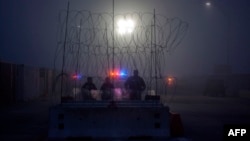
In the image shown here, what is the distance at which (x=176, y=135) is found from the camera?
52.5 feet

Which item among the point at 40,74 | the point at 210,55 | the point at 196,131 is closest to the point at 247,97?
the point at 40,74

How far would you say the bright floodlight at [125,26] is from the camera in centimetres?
1555

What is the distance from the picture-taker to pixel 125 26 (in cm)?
1574

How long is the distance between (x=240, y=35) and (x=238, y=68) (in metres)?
6.56

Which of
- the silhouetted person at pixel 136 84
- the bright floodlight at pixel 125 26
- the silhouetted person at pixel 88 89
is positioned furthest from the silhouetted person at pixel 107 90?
the bright floodlight at pixel 125 26

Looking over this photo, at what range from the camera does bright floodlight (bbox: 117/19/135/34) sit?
15.5 m

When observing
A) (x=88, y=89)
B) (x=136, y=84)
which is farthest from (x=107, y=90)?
(x=136, y=84)

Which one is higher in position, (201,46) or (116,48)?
(201,46)

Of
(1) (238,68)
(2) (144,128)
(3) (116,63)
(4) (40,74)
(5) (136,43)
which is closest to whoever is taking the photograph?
(2) (144,128)

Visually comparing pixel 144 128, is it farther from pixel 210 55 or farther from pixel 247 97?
pixel 210 55

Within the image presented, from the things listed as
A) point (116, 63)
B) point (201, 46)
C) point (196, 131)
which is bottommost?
point (196, 131)

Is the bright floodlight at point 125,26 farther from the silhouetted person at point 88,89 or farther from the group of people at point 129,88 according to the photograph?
the silhouetted person at point 88,89

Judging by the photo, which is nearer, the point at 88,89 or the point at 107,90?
the point at 107,90

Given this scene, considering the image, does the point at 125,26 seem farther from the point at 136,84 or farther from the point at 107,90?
the point at 136,84
